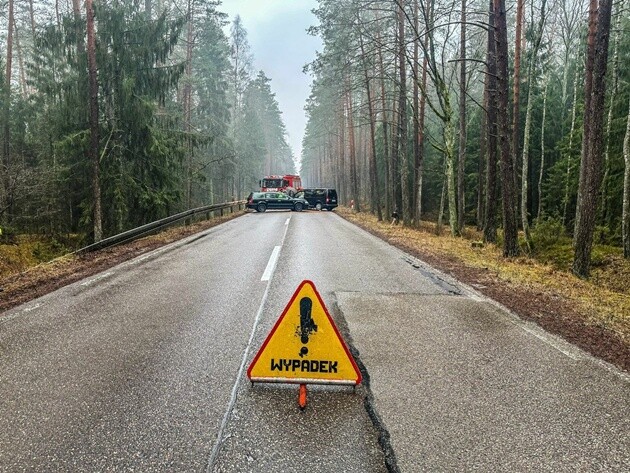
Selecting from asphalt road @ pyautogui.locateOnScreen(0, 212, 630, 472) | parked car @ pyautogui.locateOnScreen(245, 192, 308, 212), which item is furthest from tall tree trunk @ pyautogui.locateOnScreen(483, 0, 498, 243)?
parked car @ pyautogui.locateOnScreen(245, 192, 308, 212)

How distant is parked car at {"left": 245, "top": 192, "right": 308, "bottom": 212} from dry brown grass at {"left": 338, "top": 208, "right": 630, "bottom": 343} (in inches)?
686

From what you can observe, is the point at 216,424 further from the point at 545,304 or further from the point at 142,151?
the point at 142,151

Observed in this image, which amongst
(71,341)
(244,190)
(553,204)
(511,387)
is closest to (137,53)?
(71,341)

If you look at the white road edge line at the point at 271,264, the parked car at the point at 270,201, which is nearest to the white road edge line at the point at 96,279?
the white road edge line at the point at 271,264

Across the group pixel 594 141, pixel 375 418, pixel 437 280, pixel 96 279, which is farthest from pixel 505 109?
pixel 96 279

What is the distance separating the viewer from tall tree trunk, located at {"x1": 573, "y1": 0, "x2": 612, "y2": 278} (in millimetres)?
8727

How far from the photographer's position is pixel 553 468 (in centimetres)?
255

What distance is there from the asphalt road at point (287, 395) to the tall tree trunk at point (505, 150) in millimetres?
6002

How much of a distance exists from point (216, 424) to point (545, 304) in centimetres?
556

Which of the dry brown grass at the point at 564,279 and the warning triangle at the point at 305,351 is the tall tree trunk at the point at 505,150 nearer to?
the dry brown grass at the point at 564,279

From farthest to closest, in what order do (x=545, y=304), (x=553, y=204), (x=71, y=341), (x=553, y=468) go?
(x=553, y=204), (x=545, y=304), (x=71, y=341), (x=553, y=468)

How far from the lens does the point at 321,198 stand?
114ft

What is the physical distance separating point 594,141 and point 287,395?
29.7ft

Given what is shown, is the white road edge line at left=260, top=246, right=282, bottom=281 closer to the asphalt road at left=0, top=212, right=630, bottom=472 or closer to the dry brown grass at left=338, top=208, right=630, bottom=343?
the asphalt road at left=0, top=212, right=630, bottom=472
